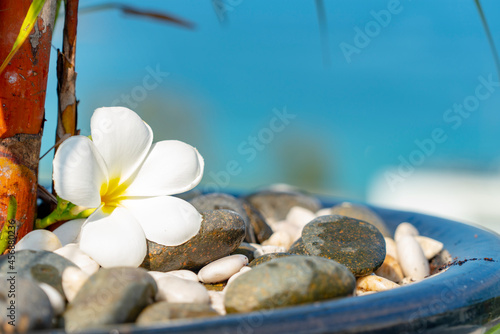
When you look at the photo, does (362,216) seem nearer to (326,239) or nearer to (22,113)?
(326,239)

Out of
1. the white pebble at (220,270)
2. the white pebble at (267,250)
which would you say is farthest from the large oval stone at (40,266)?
the white pebble at (267,250)

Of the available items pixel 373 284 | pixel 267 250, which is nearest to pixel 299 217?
pixel 267 250

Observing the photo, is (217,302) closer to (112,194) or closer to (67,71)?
(112,194)

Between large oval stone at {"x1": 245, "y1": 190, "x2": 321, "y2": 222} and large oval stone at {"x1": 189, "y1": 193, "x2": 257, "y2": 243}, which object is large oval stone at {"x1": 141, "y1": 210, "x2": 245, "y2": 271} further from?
large oval stone at {"x1": 245, "y1": 190, "x2": 321, "y2": 222}

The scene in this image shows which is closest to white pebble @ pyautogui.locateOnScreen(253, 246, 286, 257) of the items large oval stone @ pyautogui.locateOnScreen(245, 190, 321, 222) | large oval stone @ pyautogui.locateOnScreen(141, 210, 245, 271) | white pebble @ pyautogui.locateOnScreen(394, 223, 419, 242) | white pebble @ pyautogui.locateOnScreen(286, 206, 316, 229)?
large oval stone @ pyautogui.locateOnScreen(141, 210, 245, 271)

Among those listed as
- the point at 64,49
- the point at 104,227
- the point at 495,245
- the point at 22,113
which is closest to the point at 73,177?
the point at 104,227
